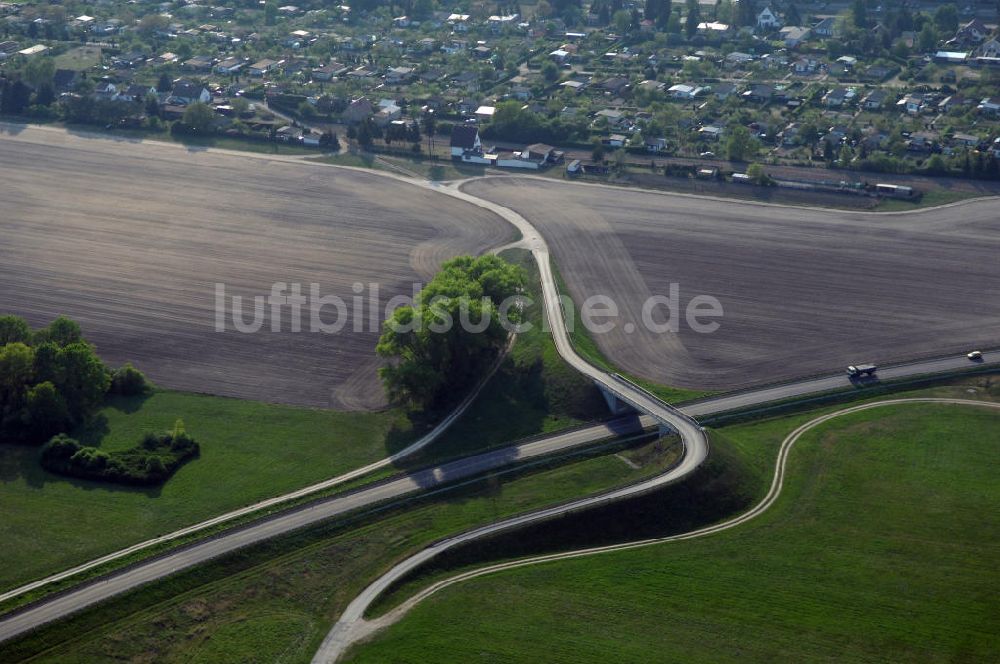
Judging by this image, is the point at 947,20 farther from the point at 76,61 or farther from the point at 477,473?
the point at 76,61

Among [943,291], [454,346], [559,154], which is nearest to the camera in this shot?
[454,346]

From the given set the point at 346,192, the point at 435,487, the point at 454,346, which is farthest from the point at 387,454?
the point at 346,192

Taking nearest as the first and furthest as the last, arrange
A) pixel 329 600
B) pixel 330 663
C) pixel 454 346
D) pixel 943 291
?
pixel 330 663 < pixel 329 600 < pixel 454 346 < pixel 943 291

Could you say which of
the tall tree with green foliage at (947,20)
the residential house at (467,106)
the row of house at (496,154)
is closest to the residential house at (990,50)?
the tall tree with green foliage at (947,20)

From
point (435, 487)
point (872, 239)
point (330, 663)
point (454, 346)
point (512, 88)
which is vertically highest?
point (512, 88)

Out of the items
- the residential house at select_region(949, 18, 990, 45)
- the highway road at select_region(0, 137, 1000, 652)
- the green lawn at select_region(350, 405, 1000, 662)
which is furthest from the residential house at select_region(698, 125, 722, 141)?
the green lawn at select_region(350, 405, 1000, 662)

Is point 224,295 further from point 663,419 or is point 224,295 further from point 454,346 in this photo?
point 663,419

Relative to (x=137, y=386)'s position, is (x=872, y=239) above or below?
above

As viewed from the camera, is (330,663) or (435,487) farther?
(435,487)

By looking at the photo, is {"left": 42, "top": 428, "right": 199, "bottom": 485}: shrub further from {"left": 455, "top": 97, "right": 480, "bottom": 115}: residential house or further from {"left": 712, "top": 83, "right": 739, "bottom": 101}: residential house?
{"left": 712, "top": 83, "right": 739, "bottom": 101}: residential house
